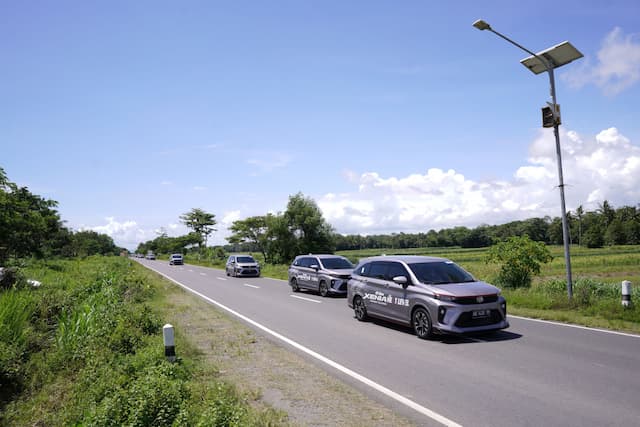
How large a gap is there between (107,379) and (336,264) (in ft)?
43.0

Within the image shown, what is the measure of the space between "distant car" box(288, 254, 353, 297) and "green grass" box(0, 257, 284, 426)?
273 inches

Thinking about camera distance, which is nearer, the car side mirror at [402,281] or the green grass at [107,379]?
the green grass at [107,379]

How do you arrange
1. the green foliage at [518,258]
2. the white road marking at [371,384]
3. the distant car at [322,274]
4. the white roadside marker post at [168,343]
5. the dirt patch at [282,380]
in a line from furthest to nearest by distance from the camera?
the distant car at [322,274] → the green foliage at [518,258] → the white roadside marker post at [168,343] → the dirt patch at [282,380] → the white road marking at [371,384]

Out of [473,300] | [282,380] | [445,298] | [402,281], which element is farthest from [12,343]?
[473,300]

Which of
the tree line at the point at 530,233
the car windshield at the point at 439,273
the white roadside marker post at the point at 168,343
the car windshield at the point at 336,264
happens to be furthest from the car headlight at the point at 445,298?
the tree line at the point at 530,233

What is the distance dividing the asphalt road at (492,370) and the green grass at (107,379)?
6.68ft

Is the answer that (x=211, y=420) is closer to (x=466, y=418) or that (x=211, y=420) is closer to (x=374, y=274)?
(x=466, y=418)

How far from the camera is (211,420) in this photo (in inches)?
180

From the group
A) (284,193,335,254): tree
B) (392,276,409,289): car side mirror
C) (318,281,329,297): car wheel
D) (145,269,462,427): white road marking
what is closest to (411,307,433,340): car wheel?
(392,276,409,289): car side mirror

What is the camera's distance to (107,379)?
662cm

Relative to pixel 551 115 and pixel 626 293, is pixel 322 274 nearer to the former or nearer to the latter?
pixel 551 115

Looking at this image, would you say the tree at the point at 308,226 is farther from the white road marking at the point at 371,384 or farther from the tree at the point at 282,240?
the white road marking at the point at 371,384

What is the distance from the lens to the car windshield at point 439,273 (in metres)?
10.1

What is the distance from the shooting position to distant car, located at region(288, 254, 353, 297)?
58.4ft
